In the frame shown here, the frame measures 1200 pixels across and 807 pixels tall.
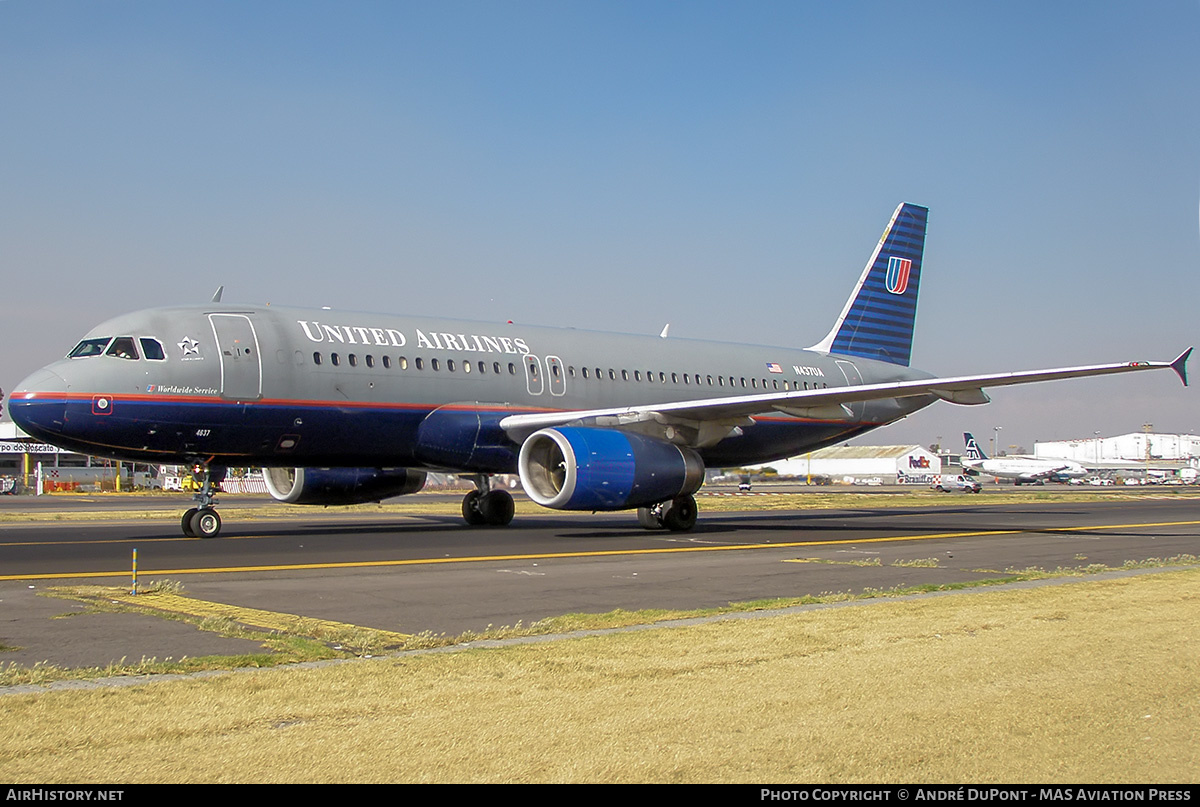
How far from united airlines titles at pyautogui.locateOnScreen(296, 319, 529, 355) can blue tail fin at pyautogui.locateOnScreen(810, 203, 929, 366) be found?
1200cm

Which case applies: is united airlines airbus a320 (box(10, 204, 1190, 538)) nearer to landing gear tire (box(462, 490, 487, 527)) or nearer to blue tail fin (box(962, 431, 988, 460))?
landing gear tire (box(462, 490, 487, 527))

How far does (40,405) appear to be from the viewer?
58.3 feet

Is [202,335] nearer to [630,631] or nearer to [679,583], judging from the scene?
[679,583]

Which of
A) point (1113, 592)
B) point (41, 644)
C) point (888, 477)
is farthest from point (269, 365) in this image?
point (888, 477)

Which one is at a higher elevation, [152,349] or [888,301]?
[888,301]

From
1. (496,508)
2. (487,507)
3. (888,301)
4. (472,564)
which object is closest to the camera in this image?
(472,564)

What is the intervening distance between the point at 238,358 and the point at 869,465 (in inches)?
4766

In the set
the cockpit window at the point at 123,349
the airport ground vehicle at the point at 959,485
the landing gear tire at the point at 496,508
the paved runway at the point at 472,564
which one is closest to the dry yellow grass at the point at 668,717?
the paved runway at the point at 472,564

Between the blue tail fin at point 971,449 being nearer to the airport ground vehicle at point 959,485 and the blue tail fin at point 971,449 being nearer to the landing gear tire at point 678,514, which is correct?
the airport ground vehicle at point 959,485

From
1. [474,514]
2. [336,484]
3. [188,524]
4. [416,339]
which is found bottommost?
[474,514]

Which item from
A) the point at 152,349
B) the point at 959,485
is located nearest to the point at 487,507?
the point at 152,349

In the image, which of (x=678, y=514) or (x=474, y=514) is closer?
(x=678, y=514)

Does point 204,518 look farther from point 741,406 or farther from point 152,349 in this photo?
point 741,406

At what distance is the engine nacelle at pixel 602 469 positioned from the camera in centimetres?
2005
